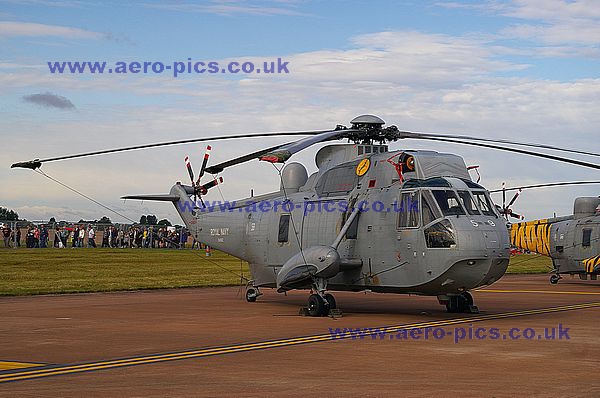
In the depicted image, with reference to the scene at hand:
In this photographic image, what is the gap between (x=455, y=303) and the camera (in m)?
21.9

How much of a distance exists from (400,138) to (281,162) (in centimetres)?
589

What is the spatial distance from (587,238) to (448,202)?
64.7 feet

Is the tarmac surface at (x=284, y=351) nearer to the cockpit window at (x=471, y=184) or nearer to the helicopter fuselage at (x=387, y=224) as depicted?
the helicopter fuselage at (x=387, y=224)

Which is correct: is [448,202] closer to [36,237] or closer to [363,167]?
[363,167]

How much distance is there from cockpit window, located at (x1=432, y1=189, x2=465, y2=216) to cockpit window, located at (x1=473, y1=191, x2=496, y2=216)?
557mm

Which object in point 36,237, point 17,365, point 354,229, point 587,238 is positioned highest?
point 36,237

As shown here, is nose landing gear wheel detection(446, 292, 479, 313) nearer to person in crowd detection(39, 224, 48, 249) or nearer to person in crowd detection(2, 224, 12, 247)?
person in crowd detection(2, 224, 12, 247)

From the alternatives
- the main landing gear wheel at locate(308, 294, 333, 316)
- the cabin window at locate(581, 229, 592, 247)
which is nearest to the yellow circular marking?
the main landing gear wheel at locate(308, 294, 333, 316)

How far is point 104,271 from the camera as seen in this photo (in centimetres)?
3816

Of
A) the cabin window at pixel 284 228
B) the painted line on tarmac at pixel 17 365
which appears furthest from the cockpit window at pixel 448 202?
the painted line on tarmac at pixel 17 365

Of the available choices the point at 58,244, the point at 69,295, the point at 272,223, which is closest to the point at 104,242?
the point at 58,244

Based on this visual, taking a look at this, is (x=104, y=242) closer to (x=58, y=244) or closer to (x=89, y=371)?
(x=58, y=244)

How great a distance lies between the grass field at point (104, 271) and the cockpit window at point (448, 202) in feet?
49.2

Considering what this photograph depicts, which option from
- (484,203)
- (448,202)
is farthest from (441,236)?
(484,203)
